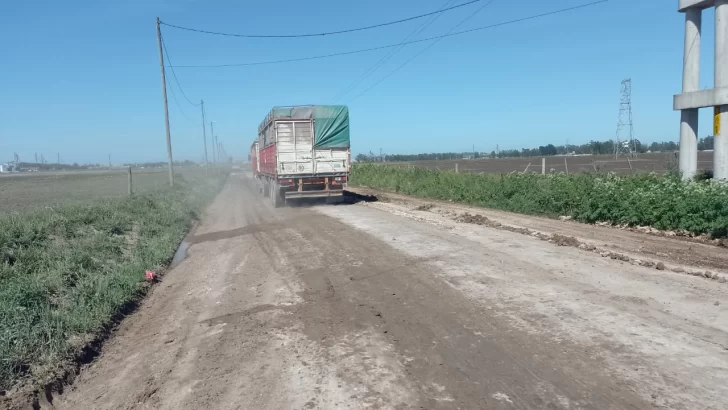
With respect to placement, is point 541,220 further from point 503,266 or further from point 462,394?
point 462,394

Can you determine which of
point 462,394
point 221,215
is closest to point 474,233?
point 462,394

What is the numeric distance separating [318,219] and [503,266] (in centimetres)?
889

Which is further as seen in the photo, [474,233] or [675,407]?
[474,233]

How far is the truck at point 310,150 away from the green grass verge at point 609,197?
5519mm

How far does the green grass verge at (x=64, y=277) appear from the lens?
210 inches

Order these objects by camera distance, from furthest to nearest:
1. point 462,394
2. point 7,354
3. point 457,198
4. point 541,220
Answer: point 457,198
point 541,220
point 7,354
point 462,394

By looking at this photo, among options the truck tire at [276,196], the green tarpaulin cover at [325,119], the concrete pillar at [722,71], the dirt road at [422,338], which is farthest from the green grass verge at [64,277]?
the concrete pillar at [722,71]

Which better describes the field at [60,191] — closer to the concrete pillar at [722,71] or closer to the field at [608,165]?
the field at [608,165]

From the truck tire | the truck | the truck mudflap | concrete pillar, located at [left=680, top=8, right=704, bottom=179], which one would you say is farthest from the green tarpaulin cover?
concrete pillar, located at [left=680, top=8, right=704, bottom=179]

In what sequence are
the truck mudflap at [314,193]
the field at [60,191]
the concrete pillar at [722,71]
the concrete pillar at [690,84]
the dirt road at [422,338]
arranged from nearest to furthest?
the dirt road at [422,338], the concrete pillar at [722,71], the concrete pillar at [690,84], the field at [60,191], the truck mudflap at [314,193]

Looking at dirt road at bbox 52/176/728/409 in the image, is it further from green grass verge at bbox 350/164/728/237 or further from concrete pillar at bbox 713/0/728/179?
concrete pillar at bbox 713/0/728/179

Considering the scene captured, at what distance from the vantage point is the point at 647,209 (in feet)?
40.8

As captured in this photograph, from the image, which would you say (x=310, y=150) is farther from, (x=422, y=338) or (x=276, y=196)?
(x=422, y=338)

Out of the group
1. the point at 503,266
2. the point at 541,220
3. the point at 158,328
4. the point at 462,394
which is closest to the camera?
the point at 462,394
